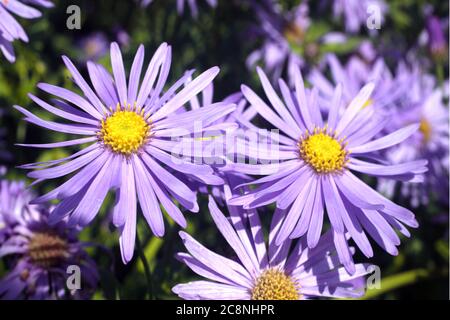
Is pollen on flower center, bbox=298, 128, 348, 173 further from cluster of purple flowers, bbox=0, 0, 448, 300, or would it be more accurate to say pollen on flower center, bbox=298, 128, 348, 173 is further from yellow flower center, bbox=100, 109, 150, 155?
yellow flower center, bbox=100, 109, 150, 155

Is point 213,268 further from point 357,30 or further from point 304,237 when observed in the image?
point 357,30

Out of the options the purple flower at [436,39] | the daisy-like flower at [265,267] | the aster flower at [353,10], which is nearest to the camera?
the daisy-like flower at [265,267]

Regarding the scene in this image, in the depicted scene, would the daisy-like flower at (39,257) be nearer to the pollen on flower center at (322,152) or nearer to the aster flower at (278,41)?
the pollen on flower center at (322,152)

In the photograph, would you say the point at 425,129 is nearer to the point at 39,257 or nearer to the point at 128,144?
the point at 128,144

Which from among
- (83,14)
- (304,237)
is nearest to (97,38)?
(83,14)

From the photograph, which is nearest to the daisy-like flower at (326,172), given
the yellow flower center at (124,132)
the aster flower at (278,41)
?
the yellow flower center at (124,132)
